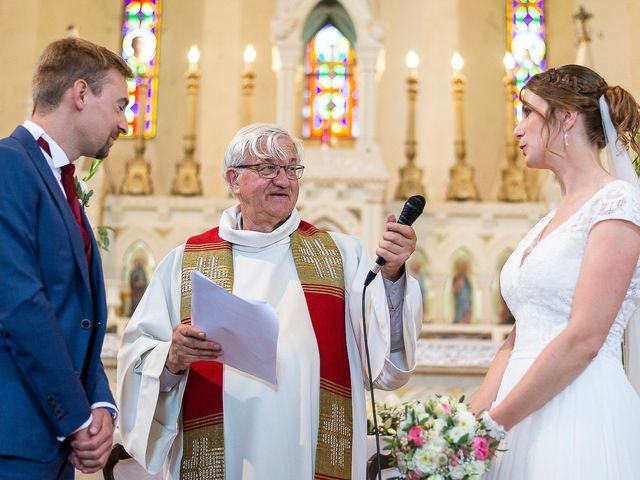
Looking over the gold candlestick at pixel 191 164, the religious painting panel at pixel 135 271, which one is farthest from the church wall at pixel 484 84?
the religious painting panel at pixel 135 271

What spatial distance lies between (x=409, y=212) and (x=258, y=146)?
75 cm

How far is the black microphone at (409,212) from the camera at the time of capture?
2.51m

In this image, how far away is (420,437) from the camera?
94.6 inches

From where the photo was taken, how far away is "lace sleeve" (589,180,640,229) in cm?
256

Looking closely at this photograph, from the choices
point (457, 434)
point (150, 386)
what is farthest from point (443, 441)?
point (150, 386)

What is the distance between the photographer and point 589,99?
108 inches

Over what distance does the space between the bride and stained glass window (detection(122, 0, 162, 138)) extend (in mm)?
7289

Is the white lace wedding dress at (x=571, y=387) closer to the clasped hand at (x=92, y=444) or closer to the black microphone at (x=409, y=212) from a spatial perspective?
the black microphone at (x=409, y=212)

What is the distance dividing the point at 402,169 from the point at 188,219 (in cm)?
182

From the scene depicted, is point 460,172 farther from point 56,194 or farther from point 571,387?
point 56,194

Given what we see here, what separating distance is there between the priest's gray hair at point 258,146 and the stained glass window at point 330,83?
546cm

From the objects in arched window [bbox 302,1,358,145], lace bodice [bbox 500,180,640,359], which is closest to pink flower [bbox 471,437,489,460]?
lace bodice [bbox 500,180,640,359]

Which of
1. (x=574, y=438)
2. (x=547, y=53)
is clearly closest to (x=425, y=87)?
(x=547, y=53)

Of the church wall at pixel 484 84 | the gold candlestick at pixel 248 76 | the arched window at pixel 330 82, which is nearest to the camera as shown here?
the gold candlestick at pixel 248 76
